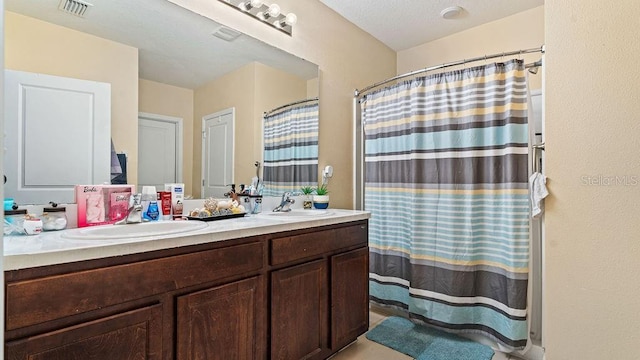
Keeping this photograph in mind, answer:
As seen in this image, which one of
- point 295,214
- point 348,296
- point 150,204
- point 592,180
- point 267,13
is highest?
point 267,13

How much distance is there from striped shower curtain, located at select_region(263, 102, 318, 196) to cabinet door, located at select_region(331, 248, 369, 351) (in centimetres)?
70

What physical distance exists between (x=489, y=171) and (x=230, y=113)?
1691 mm

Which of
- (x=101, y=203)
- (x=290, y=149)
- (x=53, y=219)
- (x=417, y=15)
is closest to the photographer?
(x=53, y=219)

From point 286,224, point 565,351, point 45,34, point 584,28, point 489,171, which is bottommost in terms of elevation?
point 565,351

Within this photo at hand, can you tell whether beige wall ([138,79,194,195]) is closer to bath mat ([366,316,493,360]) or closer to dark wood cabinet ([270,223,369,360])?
dark wood cabinet ([270,223,369,360])

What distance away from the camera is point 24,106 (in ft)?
4.03

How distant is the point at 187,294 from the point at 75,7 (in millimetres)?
1345

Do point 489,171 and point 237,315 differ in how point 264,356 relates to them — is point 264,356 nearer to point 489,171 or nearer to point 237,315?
point 237,315

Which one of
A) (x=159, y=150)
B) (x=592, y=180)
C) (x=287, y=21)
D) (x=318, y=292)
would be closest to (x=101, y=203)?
(x=159, y=150)

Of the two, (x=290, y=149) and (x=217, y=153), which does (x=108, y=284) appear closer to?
(x=217, y=153)

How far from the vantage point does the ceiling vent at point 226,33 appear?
6.03 ft

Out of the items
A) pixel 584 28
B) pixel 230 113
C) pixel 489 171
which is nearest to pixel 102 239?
pixel 230 113

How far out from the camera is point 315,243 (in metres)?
1.68
